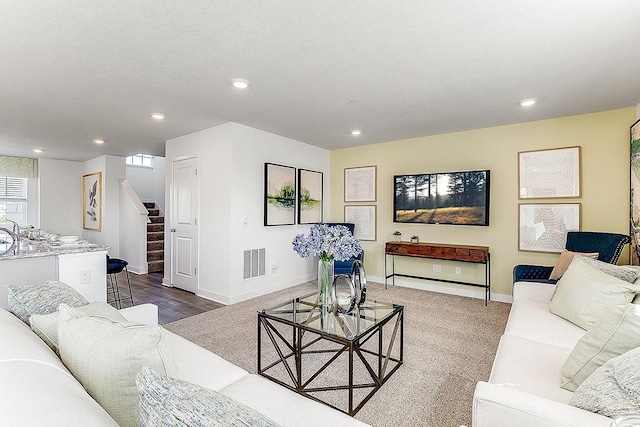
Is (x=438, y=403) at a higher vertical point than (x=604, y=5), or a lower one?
lower

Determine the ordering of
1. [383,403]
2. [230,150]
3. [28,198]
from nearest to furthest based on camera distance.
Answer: [383,403]
[230,150]
[28,198]

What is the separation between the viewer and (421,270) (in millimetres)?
4789

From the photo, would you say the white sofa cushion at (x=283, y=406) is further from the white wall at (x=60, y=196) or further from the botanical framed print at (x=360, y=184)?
the white wall at (x=60, y=196)

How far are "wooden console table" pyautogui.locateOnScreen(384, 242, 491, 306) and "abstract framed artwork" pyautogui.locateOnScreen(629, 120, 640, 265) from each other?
4.48 ft

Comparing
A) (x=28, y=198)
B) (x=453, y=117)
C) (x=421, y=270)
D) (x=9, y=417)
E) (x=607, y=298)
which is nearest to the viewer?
(x=9, y=417)

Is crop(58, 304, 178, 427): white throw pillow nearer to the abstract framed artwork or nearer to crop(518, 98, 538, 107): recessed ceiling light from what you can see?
crop(518, 98, 538, 107): recessed ceiling light

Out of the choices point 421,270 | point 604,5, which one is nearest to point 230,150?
point 421,270

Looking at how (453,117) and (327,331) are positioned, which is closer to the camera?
(327,331)

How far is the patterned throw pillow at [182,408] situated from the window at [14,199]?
27.7 ft

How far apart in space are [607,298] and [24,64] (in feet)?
14.3

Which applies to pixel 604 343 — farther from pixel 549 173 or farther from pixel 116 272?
pixel 116 272

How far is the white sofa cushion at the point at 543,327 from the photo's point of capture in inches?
73.0

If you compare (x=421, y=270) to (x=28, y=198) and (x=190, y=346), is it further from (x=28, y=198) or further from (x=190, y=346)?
(x=28, y=198)

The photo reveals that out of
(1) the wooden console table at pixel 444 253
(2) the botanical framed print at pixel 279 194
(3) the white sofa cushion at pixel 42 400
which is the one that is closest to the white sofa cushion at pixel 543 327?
(1) the wooden console table at pixel 444 253
